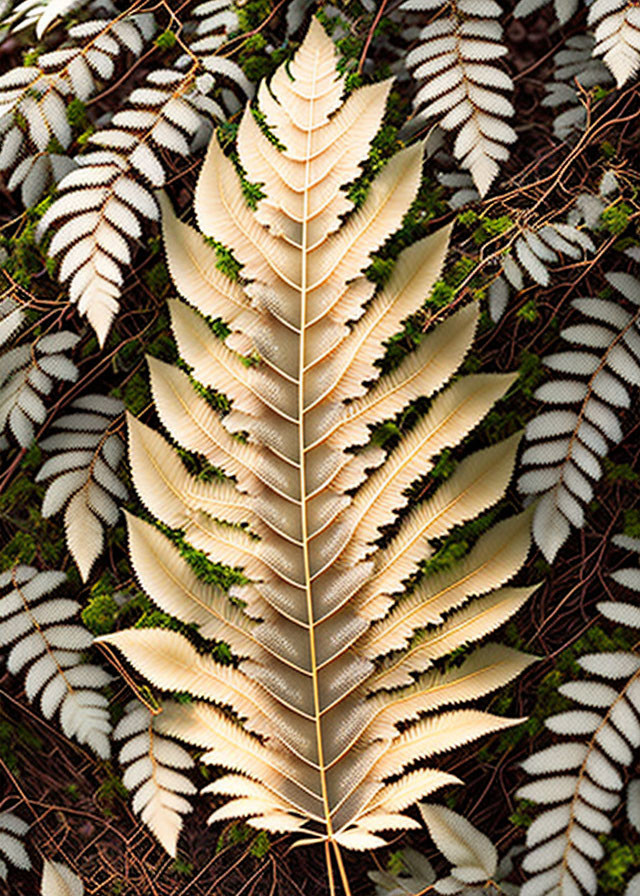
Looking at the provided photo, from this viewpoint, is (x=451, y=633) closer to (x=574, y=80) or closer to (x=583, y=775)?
(x=583, y=775)

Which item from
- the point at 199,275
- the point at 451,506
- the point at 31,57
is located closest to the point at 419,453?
the point at 451,506

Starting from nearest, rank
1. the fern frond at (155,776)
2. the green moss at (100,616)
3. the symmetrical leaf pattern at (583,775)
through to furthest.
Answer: the symmetrical leaf pattern at (583,775), the fern frond at (155,776), the green moss at (100,616)

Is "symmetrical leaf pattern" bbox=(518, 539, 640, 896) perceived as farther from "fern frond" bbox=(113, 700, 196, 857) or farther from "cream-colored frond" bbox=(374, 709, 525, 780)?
"fern frond" bbox=(113, 700, 196, 857)

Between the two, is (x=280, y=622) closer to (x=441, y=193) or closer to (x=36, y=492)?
(x=36, y=492)

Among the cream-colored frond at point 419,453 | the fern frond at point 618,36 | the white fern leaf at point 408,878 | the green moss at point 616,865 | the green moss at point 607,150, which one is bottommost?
the white fern leaf at point 408,878

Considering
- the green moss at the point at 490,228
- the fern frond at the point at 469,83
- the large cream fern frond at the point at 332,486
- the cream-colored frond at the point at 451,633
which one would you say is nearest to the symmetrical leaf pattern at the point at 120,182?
the large cream fern frond at the point at 332,486

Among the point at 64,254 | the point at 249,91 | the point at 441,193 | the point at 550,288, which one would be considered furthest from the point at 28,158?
the point at 550,288

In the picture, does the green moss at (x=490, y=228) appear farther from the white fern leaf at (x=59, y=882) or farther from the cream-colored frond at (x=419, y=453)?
the white fern leaf at (x=59, y=882)
